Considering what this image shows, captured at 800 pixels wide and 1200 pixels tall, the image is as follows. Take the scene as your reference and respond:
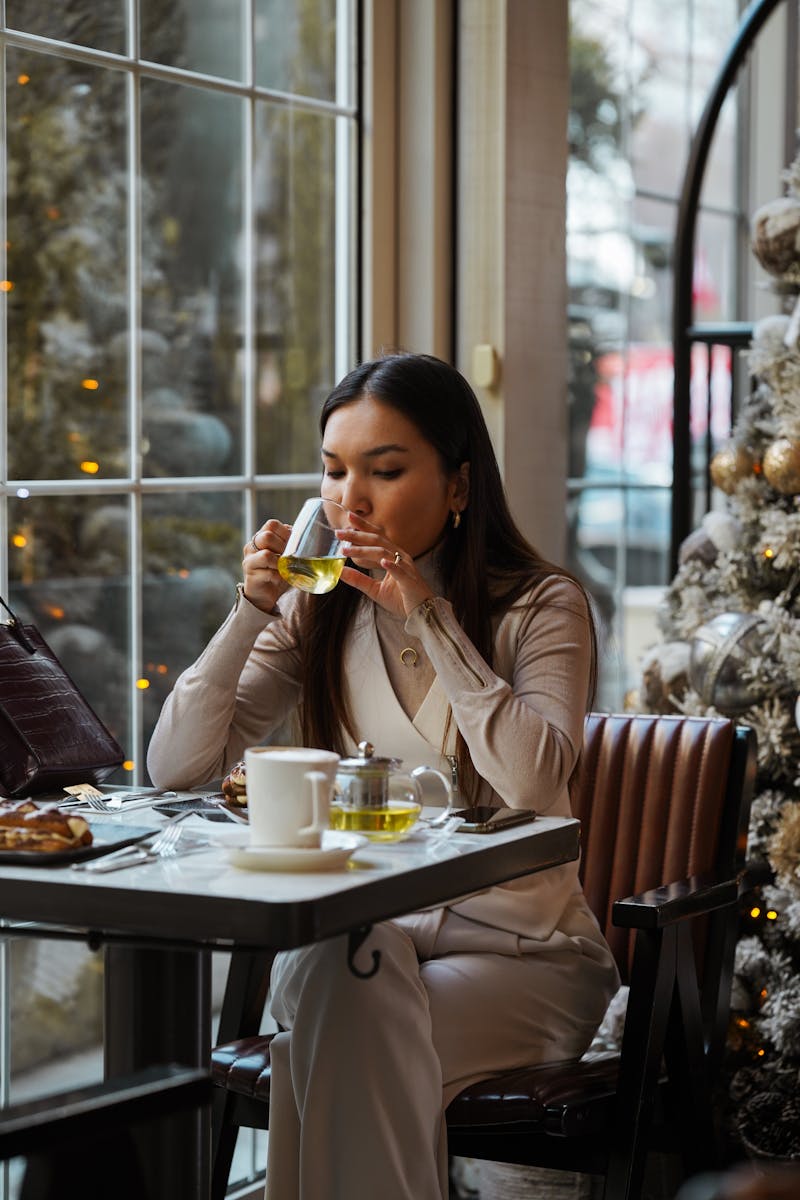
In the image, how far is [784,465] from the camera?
265 centimetres

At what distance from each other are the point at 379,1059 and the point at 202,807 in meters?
0.33

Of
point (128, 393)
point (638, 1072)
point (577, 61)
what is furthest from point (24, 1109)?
point (577, 61)

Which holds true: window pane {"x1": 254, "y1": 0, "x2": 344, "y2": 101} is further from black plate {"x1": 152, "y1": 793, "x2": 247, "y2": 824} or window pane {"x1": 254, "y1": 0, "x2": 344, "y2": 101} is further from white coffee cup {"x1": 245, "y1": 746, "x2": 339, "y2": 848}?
white coffee cup {"x1": 245, "y1": 746, "x2": 339, "y2": 848}

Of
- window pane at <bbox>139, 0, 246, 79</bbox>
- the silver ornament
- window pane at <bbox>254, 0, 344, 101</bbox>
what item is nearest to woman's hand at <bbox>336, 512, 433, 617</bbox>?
the silver ornament

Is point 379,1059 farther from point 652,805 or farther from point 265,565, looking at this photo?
point 652,805

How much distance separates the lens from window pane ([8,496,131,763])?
239 cm

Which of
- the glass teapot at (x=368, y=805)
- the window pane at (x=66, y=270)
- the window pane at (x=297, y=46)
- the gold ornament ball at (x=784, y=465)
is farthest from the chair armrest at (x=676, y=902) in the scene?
the window pane at (x=297, y=46)

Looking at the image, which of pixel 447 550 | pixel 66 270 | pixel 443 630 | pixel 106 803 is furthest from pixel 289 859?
pixel 66 270

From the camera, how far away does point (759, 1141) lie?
257 centimetres

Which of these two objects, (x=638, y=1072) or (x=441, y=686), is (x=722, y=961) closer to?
(x=638, y=1072)

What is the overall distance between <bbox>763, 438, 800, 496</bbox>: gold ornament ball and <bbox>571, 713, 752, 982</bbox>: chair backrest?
1.67 feet

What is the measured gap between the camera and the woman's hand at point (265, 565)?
2027 millimetres

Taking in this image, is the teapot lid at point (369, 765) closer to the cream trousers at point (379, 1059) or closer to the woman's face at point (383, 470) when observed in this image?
the cream trousers at point (379, 1059)

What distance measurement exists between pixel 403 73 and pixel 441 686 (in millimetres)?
1526
